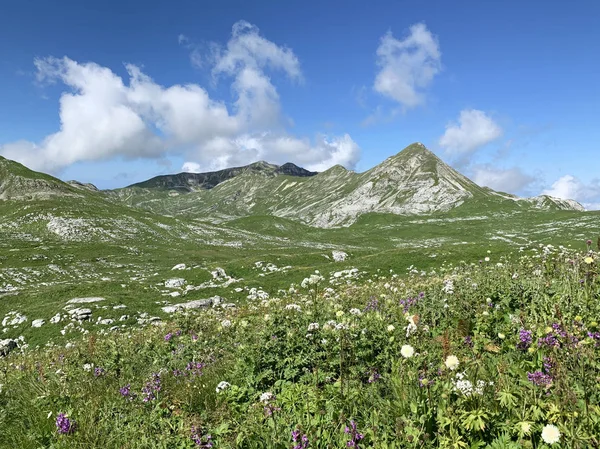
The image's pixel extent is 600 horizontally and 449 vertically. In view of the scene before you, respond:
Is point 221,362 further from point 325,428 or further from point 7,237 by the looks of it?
point 7,237

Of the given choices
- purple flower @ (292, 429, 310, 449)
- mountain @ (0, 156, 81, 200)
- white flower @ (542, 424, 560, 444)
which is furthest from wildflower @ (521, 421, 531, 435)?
mountain @ (0, 156, 81, 200)

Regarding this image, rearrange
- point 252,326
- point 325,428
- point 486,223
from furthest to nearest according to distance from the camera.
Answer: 1. point 486,223
2. point 252,326
3. point 325,428

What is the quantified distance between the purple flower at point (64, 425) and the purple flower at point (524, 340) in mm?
6498

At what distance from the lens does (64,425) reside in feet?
16.0

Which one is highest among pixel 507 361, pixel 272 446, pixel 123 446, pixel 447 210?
pixel 447 210

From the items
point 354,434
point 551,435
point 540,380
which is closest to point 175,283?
point 354,434

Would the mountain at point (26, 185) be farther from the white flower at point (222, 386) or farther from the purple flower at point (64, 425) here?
the white flower at point (222, 386)

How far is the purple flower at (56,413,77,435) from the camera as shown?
484 centimetres

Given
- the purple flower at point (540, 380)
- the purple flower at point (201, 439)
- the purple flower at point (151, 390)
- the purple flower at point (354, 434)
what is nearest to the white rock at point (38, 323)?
the purple flower at point (151, 390)

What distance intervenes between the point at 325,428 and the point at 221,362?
146 inches

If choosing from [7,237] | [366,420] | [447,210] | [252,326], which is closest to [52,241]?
[7,237]

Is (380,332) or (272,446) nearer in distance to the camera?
(272,446)

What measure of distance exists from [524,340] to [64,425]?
21.6 feet

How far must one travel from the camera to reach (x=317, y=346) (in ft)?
22.0
